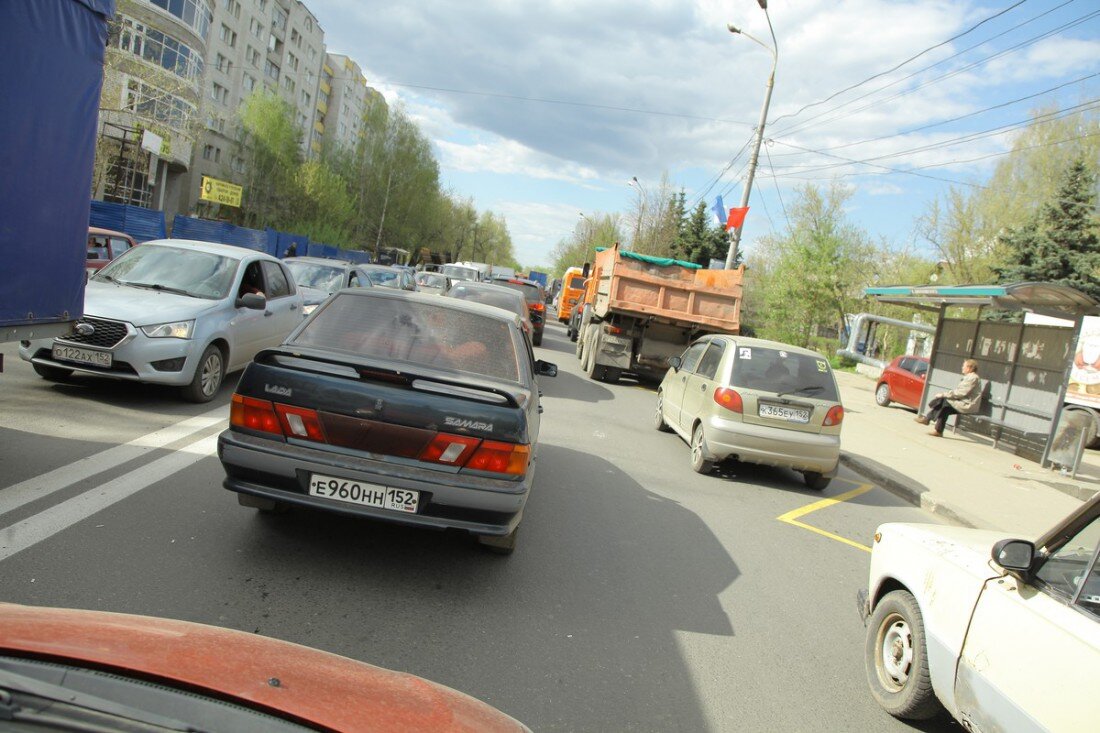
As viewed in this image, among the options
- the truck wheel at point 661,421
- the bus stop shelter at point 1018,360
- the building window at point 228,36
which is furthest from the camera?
the building window at point 228,36

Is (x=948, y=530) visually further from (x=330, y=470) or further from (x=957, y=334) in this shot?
(x=957, y=334)

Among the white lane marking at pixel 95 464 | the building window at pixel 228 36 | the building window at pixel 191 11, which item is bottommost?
the white lane marking at pixel 95 464

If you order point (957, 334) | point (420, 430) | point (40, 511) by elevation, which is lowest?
point (40, 511)

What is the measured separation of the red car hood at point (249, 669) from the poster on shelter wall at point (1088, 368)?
17847 mm

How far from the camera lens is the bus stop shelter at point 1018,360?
1223cm

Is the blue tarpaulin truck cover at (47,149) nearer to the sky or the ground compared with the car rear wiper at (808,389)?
nearer to the sky

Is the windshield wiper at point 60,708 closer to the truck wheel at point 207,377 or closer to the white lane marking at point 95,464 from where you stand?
the white lane marking at point 95,464

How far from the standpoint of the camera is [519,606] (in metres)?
4.25

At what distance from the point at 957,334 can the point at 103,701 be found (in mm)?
18025

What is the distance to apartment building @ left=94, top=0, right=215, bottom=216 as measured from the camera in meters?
25.5

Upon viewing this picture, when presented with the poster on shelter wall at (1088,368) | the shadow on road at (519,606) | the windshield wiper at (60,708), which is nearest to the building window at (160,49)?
the poster on shelter wall at (1088,368)

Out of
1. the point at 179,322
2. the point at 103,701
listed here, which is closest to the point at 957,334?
the point at 179,322

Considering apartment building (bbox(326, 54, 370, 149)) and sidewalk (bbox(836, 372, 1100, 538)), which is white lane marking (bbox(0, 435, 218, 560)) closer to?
sidewalk (bbox(836, 372, 1100, 538))

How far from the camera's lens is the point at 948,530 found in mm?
3980
